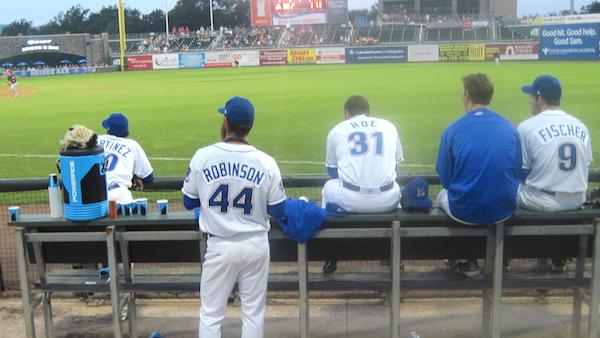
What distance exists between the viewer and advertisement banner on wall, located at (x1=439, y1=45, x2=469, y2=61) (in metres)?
55.0

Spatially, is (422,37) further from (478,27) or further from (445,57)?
(445,57)

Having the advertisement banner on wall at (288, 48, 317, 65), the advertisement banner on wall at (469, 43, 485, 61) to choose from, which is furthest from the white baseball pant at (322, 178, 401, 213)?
the advertisement banner on wall at (288, 48, 317, 65)

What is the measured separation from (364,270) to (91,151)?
2.07 meters

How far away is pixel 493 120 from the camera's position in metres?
3.93

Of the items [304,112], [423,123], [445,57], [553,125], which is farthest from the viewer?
[445,57]

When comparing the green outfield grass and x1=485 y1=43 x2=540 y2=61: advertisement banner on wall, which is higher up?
x1=485 y1=43 x2=540 y2=61: advertisement banner on wall

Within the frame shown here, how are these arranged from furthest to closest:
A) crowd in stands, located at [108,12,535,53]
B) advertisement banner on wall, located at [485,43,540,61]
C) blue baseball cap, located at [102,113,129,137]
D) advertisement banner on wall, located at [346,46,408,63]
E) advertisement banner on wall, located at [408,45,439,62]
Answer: crowd in stands, located at [108,12,535,53], advertisement banner on wall, located at [346,46,408,63], advertisement banner on wall, located at [408,45,439,62], advertisement banner on wall, located at [485,43,540,61], blue baseball cap, located at [102,113,129,137]

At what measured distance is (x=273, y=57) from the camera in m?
62.3

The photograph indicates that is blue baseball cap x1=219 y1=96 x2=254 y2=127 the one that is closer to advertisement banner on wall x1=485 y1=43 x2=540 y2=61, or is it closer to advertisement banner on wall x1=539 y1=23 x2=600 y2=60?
advertisement banner on wall x1=539 y1=23 x2=600 y2=60

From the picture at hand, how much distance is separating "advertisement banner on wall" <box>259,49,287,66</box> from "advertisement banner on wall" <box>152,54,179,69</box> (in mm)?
9543

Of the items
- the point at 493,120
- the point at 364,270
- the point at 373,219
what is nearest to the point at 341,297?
the point at 364,270

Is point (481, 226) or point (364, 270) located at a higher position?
point (481, 226)

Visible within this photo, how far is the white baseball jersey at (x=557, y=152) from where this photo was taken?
4.09 metres

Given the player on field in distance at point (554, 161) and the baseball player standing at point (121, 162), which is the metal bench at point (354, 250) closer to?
the player on field in distance at point (554, 161)
